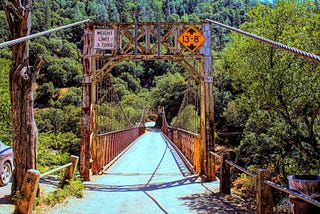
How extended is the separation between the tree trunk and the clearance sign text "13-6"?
3.04 metres

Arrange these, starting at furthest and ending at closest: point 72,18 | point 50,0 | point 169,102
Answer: point 50,0, point 72,18, point 169,102

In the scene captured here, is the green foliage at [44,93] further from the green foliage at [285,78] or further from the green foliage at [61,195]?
the green foliage at [61,195]

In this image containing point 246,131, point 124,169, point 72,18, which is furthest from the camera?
point 72,18

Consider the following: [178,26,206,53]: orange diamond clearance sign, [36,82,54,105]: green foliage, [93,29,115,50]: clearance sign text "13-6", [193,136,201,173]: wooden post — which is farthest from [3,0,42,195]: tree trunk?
[36,82,54,105]: green foliage

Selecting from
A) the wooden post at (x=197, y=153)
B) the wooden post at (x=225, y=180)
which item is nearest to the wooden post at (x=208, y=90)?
the wooden post at (x=197, y=153)

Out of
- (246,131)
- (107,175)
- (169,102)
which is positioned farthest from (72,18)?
(107,175)

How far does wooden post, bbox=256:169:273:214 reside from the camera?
4430 mm

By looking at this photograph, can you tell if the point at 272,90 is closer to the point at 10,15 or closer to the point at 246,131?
the point at 246,131

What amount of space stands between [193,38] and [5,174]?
5.04m

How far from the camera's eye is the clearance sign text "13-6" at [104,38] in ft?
27.4

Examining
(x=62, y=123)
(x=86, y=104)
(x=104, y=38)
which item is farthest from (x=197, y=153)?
(x=62, y=123)

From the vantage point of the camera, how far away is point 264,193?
4.44 meters

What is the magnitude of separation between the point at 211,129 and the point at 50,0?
122 metres

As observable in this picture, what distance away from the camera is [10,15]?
5.32m
